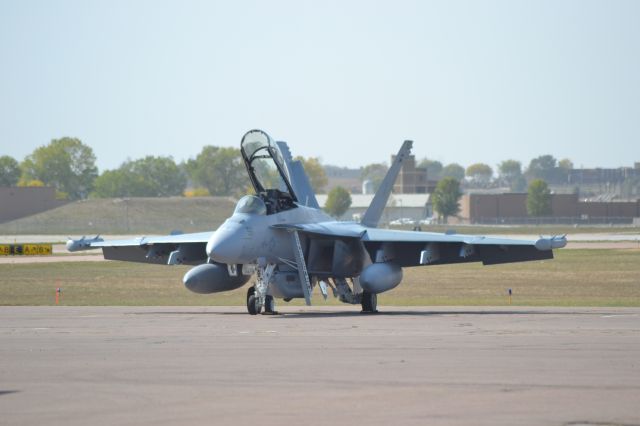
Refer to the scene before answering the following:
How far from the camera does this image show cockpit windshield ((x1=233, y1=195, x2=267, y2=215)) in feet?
95.4

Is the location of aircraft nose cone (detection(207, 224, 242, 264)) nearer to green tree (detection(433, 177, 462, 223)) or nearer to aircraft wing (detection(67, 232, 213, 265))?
aircraft wing (detection(67, 232, 213, 265))

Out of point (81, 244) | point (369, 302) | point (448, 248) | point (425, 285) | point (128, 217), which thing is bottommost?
point (425, 285)

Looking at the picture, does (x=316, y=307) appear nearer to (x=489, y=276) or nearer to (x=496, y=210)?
(x=489, y=276)

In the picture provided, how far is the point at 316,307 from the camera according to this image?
33688 millimetres

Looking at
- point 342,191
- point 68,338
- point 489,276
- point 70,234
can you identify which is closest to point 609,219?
point 342,191

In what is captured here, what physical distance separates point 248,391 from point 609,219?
14824 centimetres

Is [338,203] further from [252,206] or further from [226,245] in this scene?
[226,245]

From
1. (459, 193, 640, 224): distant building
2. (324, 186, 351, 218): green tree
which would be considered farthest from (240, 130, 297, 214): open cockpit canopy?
(324, 186, 351, 218): green tree

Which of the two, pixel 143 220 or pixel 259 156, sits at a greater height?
pixel 259 156

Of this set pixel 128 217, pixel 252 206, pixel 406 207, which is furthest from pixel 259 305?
pixel 406 207

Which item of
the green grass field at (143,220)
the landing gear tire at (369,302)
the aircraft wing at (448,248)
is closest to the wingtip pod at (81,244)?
the aircraft wing at (448,248)

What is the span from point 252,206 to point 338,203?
14756cm

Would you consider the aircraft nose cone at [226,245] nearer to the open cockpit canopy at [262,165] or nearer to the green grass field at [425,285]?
the open cockpit canopy at [262,165]

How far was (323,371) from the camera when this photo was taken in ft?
53.5
